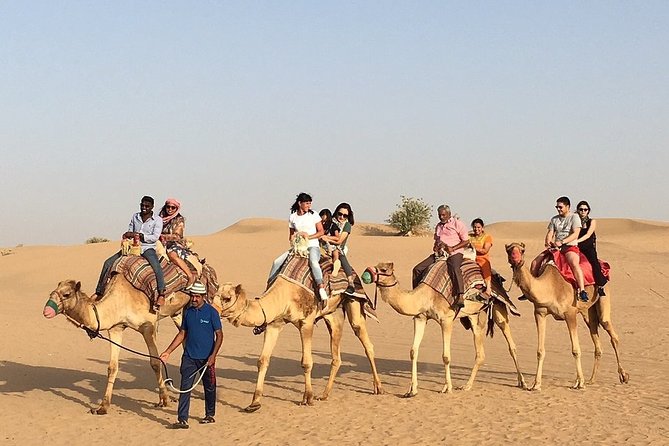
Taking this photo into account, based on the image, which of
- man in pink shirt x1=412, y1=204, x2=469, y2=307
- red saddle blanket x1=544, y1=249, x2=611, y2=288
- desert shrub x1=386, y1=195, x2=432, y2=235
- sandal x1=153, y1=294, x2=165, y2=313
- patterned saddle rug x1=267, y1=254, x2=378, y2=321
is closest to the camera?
sandal x1=153, y1=294, x2=165, y2=313

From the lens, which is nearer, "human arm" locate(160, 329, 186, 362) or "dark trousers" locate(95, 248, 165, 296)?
"human arm" locate(160, 329, 186, 362)

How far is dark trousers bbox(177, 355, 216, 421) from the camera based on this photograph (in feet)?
32.6

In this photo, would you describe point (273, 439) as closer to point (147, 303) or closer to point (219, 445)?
point (219, 445)

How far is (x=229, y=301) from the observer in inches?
397

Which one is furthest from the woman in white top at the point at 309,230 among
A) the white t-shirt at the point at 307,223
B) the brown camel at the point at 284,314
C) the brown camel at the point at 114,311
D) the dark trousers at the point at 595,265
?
the dark trousers at the point at 595,265

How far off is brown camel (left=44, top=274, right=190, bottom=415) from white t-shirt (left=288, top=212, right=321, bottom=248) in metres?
1.83

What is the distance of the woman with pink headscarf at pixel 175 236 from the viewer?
38.5 ft

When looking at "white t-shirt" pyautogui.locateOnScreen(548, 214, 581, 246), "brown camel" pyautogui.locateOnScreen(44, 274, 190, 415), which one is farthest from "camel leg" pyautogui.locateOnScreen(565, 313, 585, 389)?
"brown camel" pyautogui.locateOnScreen(44, 274, 190, 415)

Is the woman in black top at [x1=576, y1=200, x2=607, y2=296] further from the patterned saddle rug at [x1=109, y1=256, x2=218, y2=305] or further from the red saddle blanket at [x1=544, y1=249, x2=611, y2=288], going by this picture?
the patterned saddle rug at [x1=109, y1=256, x2=218, y2=305]

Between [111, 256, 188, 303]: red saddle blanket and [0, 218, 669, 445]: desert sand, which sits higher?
[111, 256, 188, 303]: red saddle blanket

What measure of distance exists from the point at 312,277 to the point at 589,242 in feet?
14.6

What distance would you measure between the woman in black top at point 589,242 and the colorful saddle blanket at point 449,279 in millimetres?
1661

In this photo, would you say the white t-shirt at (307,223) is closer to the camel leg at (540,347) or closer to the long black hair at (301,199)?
the long black hair at (301,199)

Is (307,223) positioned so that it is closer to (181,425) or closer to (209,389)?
(209,389)
